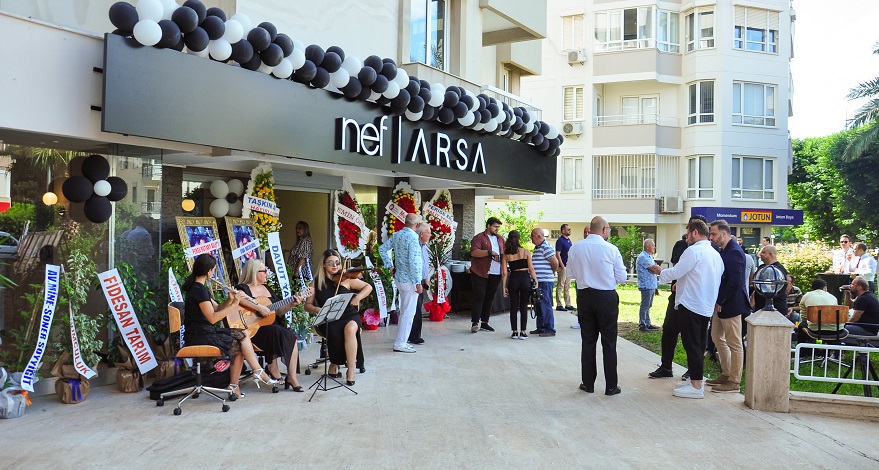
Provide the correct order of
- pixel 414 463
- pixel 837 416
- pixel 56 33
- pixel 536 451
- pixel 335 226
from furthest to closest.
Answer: pixel 335 226 → pixel 837 416 → pixel 56 33 → pixel 536 451 → pixel 414 463

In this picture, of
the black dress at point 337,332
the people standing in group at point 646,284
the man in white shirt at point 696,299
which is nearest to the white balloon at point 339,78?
the black dress at point 337,332

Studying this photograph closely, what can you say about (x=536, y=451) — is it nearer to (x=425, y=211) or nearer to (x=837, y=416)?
(x=837, y=416)

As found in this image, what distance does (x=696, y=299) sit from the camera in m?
8.09

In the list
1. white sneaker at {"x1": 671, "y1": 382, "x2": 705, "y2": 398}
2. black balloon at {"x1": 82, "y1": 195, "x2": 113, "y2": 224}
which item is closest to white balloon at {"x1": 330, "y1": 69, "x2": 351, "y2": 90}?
black balloon at {"x1": 82, "y1": 195, "x2": 113, "y2": 224}

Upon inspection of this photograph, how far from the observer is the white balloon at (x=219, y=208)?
10.8 m

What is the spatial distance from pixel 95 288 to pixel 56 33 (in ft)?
8.86

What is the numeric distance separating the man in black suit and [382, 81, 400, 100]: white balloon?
507 cm

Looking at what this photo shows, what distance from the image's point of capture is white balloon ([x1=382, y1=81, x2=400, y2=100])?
35.4ft

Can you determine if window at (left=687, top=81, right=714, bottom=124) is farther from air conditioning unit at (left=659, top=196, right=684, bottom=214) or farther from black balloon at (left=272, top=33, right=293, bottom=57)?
black balloon at (left=272, top=33, right=293, bottom=57)

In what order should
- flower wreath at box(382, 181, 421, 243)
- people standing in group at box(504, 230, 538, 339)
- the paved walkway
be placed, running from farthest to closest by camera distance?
1. flower wreath at box(382, 181, 421, 243)
2. people standing in group at box(504, 230, 538, 339)
3. the paved walkway

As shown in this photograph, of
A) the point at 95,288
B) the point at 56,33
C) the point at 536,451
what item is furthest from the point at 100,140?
the point at 536,451

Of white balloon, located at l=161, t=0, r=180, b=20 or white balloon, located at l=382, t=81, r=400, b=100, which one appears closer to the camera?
white balloon, located at l=161, t=0, r=180, b=20

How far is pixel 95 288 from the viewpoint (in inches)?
319

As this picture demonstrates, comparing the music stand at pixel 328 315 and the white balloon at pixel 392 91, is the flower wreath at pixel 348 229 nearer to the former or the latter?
the white balloon at pixel 392 91
